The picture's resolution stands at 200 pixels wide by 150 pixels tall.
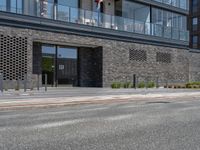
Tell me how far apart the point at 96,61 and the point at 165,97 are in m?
11.5

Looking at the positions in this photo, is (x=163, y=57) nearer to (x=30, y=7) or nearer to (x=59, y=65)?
(x=59, y=65)

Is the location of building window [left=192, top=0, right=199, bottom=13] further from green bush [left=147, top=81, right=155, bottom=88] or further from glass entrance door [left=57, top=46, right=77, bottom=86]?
glass entrance door [left=57, top=46, right=77, bottom=86]

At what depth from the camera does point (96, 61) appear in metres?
30.1

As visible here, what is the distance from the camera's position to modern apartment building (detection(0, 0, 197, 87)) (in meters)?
24.2

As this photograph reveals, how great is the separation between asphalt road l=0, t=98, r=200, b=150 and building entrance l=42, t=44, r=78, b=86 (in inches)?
642

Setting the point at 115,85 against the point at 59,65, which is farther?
the point at 115,85

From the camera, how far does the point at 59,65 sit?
28.5 m

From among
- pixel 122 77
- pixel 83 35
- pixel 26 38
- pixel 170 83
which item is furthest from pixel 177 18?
pixel 26 38

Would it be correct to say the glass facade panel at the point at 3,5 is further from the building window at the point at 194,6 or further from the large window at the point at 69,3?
the building window at the point at 194,6

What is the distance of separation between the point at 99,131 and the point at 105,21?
884 inches

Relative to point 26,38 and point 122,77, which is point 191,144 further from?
point 122,77

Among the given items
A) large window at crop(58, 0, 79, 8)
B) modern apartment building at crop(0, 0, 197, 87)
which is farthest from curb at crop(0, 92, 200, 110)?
large window at crop(58, 0, 79, 8)

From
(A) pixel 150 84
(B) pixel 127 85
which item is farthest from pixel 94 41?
(A) pixel 150 84

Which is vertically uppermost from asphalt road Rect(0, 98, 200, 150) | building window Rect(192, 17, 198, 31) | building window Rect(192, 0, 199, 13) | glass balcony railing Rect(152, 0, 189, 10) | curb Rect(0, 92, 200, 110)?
building window Rect(192, 0, 199, 13)
